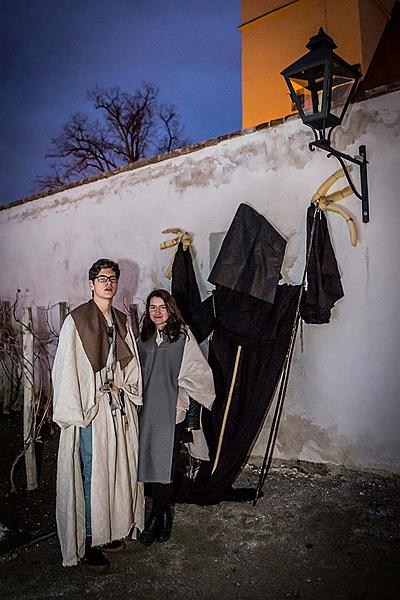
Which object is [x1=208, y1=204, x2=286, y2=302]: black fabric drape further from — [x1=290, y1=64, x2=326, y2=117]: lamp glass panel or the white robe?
the white robe

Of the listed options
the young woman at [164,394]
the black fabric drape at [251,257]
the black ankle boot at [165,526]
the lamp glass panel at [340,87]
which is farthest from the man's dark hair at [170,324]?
the lamp glass panel at [340,87]

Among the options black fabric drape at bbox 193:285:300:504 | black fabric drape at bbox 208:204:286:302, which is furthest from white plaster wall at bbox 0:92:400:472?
black fabric drape at bbox 193:285:300:504

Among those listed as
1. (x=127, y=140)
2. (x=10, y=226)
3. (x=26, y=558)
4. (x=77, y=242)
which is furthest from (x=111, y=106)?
(x=26, y=558)

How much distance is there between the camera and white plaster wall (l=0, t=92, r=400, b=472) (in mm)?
3701

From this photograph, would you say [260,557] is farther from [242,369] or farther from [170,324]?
[170,324]

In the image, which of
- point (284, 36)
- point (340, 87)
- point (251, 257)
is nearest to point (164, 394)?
point (251, 257)

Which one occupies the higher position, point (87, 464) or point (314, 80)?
point (314, 80)

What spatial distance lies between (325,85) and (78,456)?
2854mm

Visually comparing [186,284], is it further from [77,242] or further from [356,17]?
[356,17]

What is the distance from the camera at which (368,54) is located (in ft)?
24.1

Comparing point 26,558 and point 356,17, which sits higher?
point 356,17

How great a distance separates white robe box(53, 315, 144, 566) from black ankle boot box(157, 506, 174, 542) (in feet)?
0.82

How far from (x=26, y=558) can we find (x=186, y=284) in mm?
2495

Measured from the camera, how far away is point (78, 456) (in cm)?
292
